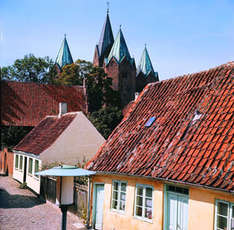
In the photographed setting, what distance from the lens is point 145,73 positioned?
6956 centimetres

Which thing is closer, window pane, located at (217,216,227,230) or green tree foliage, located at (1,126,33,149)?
window pane, located at (217,216,227,230)

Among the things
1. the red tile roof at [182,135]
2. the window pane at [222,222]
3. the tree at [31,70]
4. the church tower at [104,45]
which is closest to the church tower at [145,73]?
the church tower at [104,45]

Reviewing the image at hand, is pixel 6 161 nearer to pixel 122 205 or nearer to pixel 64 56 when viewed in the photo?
pixel 122 205

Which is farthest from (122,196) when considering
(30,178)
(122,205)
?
(30,178)

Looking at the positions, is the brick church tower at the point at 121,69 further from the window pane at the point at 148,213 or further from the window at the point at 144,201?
the window pane at the point at 148,213

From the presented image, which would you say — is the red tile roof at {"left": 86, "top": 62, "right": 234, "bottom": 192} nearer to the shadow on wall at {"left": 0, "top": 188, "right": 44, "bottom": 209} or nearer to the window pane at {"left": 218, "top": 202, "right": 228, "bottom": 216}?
the window pane at {"left": 218, "top": 202, "right": 228, "bottom": 216}

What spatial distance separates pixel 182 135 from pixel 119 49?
54.6 meters

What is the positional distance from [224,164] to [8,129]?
2683 cm

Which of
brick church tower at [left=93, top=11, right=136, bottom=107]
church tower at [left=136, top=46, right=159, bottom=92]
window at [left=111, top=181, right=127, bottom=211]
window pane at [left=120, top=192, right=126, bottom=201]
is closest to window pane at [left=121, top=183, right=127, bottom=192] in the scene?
window at [left=111, top=181, right=127, bottom=211]

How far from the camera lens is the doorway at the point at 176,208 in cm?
926

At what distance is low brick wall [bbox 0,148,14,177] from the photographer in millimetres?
26306

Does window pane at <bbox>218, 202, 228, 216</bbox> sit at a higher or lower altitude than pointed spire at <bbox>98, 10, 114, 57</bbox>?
lower

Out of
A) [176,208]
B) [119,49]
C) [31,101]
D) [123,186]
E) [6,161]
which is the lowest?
[6,161]

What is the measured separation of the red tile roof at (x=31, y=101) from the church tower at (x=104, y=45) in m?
27.3
